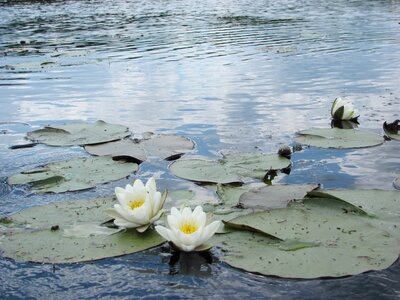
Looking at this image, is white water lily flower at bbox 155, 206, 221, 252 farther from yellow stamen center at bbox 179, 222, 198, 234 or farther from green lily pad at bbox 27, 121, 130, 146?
green lily pad at bbox 27, 121, 130, 146

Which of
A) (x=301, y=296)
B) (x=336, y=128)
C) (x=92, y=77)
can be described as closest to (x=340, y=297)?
(x=301, y=296)

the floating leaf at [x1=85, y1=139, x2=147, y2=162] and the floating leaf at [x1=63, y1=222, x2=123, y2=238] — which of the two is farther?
the floating leaf at [x1=85, y1=139, x2=147, y2=162]

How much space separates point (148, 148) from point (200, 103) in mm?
2055

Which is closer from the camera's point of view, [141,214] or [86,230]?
[141,214]

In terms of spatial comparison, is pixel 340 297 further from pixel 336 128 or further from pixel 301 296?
pixel 336 128

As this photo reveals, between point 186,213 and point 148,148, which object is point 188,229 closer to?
point 186,213

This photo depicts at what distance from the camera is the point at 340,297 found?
215cm

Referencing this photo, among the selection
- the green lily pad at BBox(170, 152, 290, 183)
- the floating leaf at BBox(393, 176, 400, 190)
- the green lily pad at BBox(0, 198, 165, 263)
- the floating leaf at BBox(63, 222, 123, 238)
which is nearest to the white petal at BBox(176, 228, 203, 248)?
the green lily pad at BBox(0, 198, 165, 263)

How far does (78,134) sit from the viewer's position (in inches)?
192

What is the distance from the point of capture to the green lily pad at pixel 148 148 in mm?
4234

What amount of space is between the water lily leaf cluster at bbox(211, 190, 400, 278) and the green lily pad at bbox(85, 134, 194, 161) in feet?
5.17

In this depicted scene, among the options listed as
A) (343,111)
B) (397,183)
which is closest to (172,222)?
(397,183)

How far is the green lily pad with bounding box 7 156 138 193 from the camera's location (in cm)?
359

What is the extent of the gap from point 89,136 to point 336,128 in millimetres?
2190
